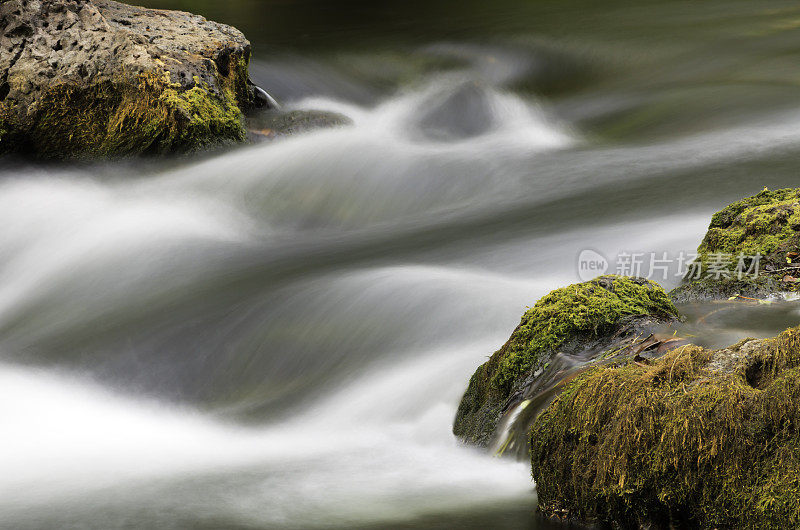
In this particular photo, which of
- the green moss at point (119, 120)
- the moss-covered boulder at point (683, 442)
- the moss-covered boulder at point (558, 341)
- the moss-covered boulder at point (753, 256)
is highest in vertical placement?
the green moss at point (119, 120)

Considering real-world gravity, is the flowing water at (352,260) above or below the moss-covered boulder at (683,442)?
above

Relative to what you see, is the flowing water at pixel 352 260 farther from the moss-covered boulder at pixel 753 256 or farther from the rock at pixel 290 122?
the moss-covered boulder at pixel 753 256

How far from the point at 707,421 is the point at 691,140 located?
6.66 meters

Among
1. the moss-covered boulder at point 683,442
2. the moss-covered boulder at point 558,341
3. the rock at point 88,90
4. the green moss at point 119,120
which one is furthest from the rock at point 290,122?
the moss-covered boulder at point 683,442

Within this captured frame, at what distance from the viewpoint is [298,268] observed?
656 cm

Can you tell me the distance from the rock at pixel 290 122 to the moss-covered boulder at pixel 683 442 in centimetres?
667

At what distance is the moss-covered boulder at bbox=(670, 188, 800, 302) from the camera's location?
4.17 meters

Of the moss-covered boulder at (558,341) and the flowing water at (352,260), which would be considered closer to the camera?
the moss-covered boulder at (558,341)

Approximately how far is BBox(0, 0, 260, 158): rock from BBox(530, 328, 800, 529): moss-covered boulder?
21.2 ft

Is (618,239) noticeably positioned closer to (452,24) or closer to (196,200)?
(196,200)

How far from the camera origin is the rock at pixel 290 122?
9.17m

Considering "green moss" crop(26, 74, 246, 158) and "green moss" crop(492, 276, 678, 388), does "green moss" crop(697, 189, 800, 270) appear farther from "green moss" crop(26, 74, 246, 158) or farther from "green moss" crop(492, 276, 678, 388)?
"green moss" crop(26, 74, 246, 158)

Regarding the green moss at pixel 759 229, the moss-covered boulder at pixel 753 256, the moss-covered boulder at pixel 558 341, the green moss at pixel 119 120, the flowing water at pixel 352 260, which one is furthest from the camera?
the green moss at pixel 119 120

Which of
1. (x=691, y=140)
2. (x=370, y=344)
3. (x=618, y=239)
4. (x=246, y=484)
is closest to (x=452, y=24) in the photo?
(x=691, y=140)
